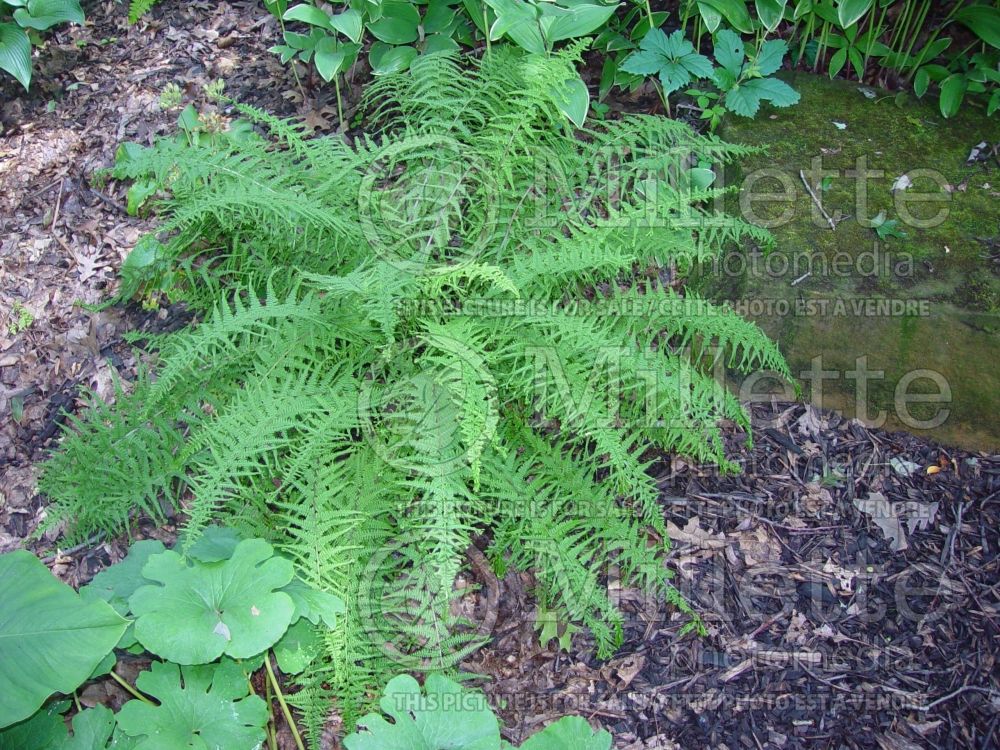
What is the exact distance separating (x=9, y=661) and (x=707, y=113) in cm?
287

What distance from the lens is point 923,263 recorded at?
2.76m

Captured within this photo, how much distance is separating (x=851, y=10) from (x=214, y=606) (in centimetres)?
316

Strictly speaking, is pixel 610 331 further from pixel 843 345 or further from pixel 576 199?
pixel 843 345

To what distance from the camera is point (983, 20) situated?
3.08 metres

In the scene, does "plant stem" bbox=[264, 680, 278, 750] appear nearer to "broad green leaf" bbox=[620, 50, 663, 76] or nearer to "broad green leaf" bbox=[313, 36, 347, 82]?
"broad green leaf" bbox=[313, 36, 347, 82]

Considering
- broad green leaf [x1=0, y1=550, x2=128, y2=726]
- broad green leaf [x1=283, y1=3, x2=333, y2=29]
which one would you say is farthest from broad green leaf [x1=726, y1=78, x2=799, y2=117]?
broad green leaf [x1=0, y1=550, x2=128, y2=726]

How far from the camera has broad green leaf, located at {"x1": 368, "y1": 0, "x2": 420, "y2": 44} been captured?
3.22 meters

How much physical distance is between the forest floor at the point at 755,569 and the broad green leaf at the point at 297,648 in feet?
1.60

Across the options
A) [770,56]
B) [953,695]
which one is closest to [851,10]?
[770,56]

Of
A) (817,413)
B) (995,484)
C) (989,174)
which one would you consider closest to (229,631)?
(817,413)

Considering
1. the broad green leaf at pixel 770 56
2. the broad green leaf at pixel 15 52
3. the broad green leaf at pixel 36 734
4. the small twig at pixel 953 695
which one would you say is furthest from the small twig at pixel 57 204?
the small twig at pixel 953 695

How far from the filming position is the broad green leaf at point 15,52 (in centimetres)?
330

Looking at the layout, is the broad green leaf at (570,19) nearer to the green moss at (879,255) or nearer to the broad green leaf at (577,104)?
the broad green leaf at (577,104)

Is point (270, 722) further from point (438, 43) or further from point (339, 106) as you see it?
point (438, 43)
